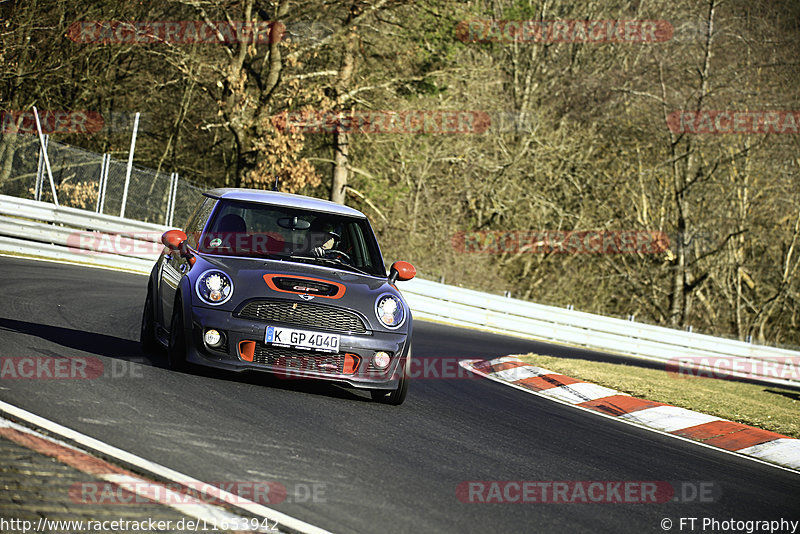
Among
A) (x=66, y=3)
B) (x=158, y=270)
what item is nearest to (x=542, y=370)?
(x=158, y=270)

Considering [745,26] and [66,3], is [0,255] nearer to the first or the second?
[66,3]

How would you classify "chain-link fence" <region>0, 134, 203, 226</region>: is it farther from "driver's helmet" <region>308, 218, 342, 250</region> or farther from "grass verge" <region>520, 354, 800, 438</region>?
"driver's helmet" <region>308, 218, 342, 250</region>

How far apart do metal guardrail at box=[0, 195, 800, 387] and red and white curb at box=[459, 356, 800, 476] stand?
6.21 m

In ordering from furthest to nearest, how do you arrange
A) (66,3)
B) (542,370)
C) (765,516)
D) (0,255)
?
(66,3) < (0,255) < (542,370) < (765,516)

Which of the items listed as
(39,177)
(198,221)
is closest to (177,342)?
(198,221)

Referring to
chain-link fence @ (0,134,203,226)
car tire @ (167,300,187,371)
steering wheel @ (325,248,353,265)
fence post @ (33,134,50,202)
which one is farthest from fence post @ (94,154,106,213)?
car tire @ (167,300,187,371)

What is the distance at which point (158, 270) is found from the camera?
29.6 feet

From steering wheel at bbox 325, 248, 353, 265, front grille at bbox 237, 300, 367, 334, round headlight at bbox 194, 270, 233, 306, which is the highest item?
steering wheel at bbox 325, 248, 353, 265

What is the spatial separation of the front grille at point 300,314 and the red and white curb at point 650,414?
370 centimetres

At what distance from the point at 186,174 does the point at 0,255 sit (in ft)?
54.3

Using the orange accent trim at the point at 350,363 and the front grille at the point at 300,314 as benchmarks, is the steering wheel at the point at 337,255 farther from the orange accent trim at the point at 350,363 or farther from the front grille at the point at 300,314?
the orange accent trim at the point at 350,363

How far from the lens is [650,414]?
1015cm

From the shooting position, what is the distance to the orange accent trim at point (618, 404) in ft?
33.8

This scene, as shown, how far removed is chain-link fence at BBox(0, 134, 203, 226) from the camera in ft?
62.3
